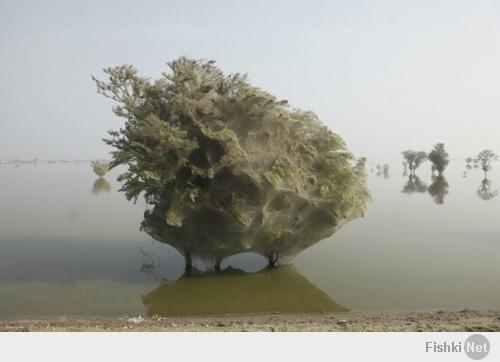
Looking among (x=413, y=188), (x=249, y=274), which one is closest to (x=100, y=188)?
(x=413, y=188)

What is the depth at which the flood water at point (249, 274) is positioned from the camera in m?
13.0

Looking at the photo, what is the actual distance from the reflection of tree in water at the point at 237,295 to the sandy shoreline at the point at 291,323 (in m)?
0.99

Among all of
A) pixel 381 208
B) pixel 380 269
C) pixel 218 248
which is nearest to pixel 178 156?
pixel 218 248

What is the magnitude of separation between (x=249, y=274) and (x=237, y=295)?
2509mm

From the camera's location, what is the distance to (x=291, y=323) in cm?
1016

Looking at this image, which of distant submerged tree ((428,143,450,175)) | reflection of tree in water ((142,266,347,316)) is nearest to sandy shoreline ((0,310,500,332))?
reflection of tree in water ((142,266,347,316))

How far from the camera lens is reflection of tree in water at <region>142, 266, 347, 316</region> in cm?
1268

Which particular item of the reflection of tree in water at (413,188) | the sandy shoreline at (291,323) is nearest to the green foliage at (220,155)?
the sandy shoreline at (291,323)

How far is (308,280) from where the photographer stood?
15.6 metres

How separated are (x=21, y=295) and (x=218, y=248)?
654 cm

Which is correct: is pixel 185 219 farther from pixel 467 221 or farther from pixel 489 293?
pixel 467 221

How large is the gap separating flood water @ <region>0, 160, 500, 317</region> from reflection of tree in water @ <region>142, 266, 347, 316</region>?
0.11 ft

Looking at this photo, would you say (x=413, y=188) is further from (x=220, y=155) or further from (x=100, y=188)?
(x=220, y=155)

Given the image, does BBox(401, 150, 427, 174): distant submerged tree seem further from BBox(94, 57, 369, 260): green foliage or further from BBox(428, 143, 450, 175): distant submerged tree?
BBox(94, 57, 369, 260): green foliage
